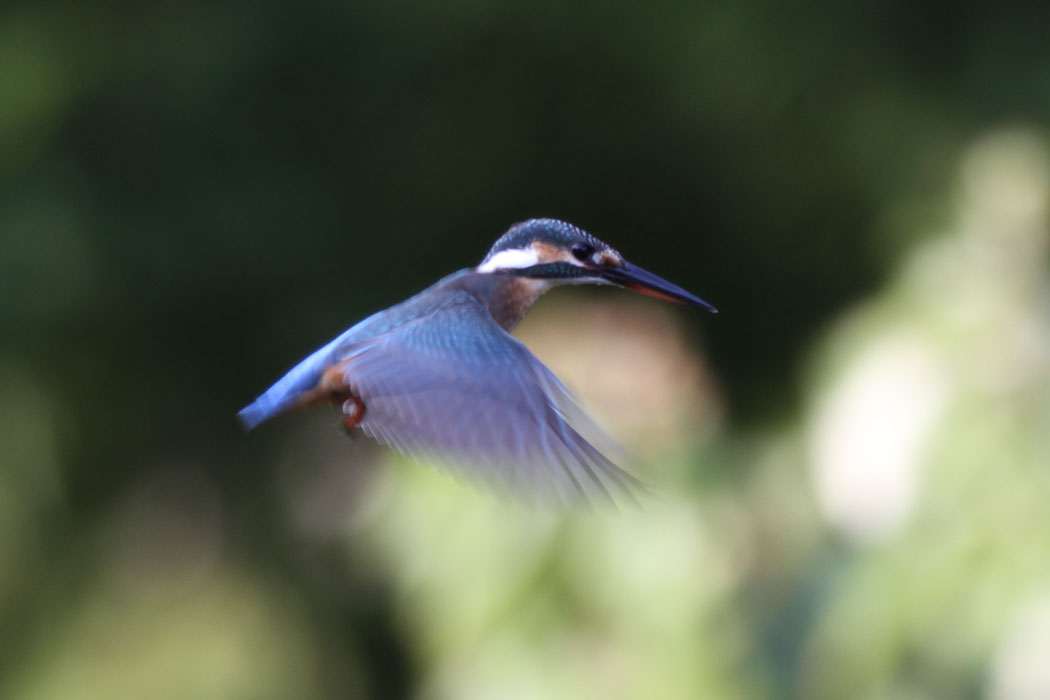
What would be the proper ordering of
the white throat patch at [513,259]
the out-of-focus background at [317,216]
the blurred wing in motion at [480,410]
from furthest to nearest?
the out-of-focus background at [317,216] < the white throat patch at [513,259] < the blurred wing in motion at [480,410]

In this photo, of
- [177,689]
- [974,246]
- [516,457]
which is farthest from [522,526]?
[177,689]

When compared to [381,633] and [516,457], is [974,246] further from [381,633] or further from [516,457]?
[381,633]

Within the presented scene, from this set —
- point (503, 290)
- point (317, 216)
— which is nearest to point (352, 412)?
point (503, 290)

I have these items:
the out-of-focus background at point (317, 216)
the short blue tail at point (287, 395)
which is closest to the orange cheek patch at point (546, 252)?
the short blue tail at point (287, 395)

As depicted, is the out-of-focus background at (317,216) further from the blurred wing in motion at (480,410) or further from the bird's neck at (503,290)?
the blurred wing in motion at (480,410)

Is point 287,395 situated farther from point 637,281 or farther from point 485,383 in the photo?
point 637,281

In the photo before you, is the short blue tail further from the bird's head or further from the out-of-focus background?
the out-of-focus background

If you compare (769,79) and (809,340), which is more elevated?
(769,79)
